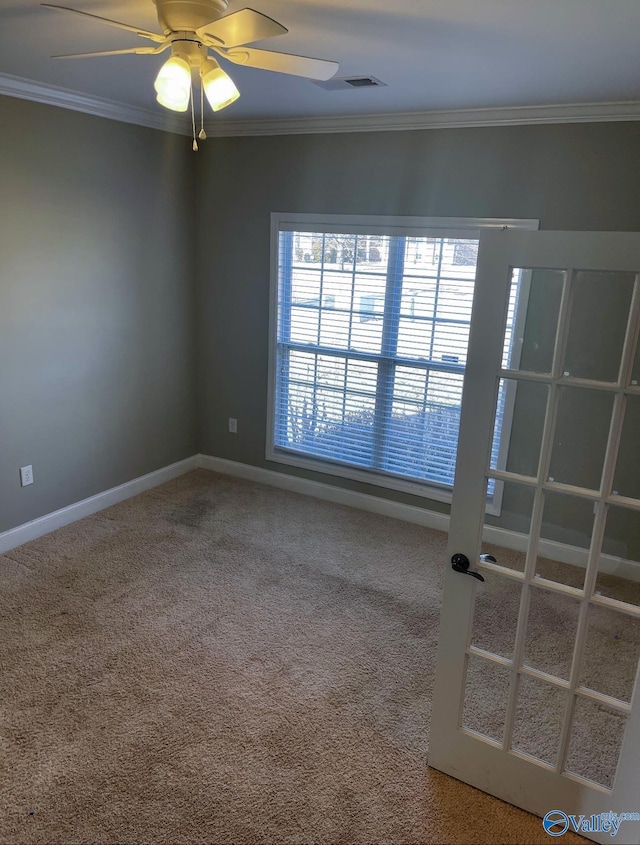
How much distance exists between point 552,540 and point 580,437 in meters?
0.32

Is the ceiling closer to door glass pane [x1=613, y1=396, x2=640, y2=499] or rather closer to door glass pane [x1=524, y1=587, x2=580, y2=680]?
door glass pane [x1=613, y1=396, x2=640, y2=499]

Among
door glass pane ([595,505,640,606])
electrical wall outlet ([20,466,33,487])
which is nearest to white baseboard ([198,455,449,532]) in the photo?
electrical wall outlet ([20,466,33,487])

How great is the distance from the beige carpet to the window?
59 centimetres

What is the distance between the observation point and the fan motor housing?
1716 mm

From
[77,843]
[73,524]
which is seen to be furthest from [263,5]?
[73,524]

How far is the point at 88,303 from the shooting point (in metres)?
3.77

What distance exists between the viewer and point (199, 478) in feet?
15.4

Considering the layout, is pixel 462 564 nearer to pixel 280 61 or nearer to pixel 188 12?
pixel 280 61

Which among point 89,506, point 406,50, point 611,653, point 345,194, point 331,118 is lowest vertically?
point 89,506

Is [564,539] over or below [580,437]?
below

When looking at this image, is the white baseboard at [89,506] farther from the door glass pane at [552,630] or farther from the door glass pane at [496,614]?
the door glass pane at [552,630]

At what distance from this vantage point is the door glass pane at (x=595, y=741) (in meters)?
1.89

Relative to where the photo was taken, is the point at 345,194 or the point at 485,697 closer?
the point at 485,697

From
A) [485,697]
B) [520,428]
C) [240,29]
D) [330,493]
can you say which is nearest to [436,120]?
[240,29]
